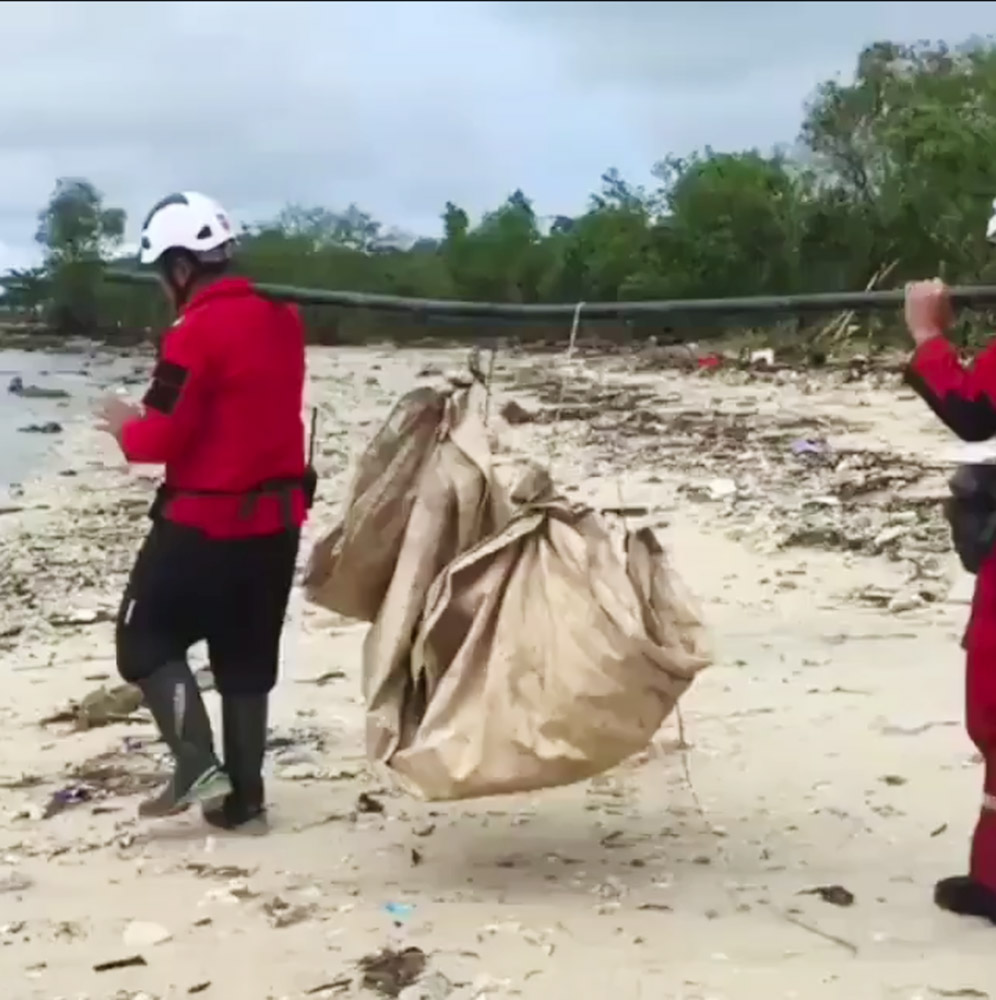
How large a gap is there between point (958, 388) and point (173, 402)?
1919 millimetres

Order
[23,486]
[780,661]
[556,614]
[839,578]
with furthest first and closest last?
[23,486] < [839,578] < [780,661] < [556,614]

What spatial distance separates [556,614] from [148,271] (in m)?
1.56

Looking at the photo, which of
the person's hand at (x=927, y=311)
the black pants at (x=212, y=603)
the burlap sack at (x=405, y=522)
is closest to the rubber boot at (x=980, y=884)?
the person's hand at (x=927, y=311)

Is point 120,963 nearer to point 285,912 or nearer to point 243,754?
point 285,912

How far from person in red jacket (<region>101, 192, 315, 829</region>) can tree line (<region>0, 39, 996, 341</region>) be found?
530 inches

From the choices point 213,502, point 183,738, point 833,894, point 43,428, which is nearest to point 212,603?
point 213,502

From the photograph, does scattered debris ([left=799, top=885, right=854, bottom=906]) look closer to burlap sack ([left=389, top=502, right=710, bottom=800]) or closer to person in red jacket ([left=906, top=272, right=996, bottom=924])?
person in red jacket ([left=906, top=272, right=996, bottom=924])

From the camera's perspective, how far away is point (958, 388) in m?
4.00

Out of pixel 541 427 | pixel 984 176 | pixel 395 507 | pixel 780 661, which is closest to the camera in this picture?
pixel 395 507

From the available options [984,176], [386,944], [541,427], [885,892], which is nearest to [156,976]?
[386,944]

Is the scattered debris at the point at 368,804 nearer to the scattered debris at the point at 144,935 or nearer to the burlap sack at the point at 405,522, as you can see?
the burlap sack at the point at 405,522

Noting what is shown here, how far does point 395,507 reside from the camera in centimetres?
472

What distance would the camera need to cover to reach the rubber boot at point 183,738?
4934mm

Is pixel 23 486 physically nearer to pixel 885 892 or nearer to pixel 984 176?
pixel 885 892
